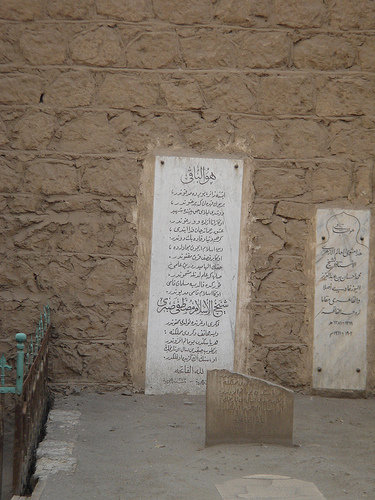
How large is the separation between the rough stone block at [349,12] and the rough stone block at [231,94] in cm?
80

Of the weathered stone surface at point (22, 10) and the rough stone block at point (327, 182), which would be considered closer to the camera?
the weathered stone surface at point (22, 10)

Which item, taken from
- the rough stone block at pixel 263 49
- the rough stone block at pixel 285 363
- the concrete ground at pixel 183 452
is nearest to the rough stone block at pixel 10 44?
the rough stone block at pixel 263 49

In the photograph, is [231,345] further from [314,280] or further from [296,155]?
[296,155]

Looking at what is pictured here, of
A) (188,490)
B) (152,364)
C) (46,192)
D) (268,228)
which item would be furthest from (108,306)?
(188,490)

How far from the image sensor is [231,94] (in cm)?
587

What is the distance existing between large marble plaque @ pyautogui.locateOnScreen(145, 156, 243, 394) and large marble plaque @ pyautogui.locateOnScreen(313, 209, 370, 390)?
654mm

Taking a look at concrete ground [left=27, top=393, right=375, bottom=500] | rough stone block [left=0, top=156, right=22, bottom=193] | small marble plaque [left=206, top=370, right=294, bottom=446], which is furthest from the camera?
rough stone block [left=0, top=156, right=22, bottom=193]

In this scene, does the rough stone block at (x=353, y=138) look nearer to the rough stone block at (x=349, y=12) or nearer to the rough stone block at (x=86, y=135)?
the rough stone block at (x=349, y=12)

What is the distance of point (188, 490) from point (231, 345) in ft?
7.47

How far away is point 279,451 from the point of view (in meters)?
4.32

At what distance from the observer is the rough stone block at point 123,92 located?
19.1 ft

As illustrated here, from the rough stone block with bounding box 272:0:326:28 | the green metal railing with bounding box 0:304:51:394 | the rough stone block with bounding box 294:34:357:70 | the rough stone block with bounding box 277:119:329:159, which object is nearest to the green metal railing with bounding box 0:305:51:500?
the green metal railing with bounding box 0:304:51:394

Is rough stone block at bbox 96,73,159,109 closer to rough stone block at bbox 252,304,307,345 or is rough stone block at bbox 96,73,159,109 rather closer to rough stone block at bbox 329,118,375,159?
rough stone block at bbox 329,118,375,159

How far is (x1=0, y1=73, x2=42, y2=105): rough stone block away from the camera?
5.79 m
